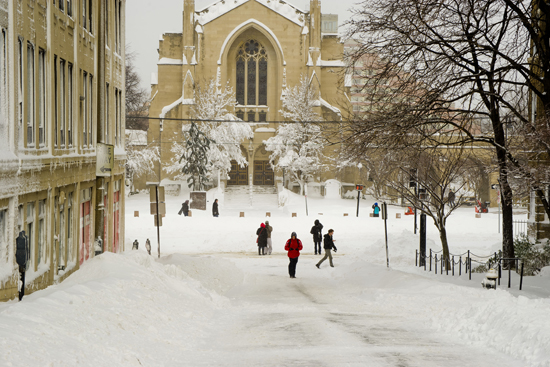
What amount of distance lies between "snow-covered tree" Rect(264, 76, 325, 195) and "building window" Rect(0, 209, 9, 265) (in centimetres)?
4355

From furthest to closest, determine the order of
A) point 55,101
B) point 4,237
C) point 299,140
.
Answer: point 299,140 < point 55,101 < point 4,237

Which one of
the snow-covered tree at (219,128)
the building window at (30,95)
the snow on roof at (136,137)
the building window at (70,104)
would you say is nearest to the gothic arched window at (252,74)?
the snow-covered tree at (219,128)

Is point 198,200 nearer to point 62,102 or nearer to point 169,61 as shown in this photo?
point 169,61

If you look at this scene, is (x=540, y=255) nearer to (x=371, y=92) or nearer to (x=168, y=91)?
(x=371, y=92)

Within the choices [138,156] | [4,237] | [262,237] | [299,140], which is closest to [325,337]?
[4,237]

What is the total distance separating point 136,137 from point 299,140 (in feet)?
56.1

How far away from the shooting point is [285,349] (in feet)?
28.3

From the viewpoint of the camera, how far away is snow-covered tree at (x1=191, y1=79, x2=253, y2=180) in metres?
54.8

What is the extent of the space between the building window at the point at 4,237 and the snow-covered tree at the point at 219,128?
43.3 metres

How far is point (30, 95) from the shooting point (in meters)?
12.4

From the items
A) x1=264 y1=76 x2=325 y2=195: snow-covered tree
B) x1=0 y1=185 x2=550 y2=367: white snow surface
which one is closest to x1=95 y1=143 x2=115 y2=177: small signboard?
x1=0 y1=185 x2=550 y2=367: white snow surface

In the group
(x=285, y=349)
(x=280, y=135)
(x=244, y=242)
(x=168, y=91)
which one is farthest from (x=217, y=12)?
(x=285, y=349)

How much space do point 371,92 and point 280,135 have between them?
40.8 meters

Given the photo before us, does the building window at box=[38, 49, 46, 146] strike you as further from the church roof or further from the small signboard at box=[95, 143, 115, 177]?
the church roof
